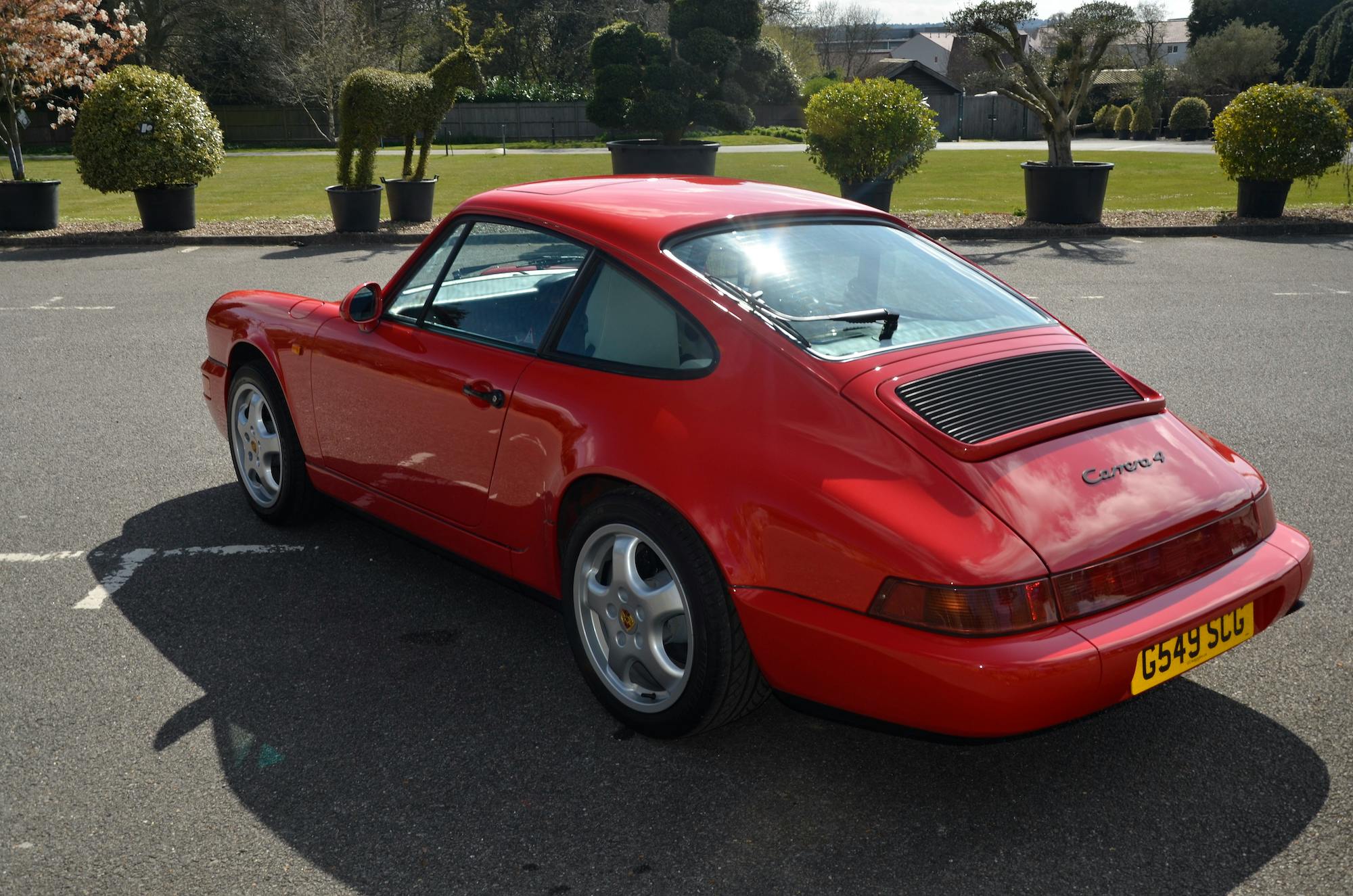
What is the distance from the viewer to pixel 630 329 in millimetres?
3344

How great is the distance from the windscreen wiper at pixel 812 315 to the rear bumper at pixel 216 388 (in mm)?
2758

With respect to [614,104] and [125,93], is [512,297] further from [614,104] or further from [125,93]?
[614,104]

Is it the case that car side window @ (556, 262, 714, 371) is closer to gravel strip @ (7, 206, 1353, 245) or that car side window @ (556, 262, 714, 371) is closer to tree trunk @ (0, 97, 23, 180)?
gravel strip @ (7, 206, 1353, 245)

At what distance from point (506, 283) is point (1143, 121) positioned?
52.2 meters

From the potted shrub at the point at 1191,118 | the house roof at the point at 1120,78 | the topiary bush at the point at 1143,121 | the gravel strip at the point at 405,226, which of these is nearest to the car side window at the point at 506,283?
the gravel strip at the point at 405,226

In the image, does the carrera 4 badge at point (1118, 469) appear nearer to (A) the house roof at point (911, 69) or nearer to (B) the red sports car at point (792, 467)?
(B) the red sports car at point (792, 467)

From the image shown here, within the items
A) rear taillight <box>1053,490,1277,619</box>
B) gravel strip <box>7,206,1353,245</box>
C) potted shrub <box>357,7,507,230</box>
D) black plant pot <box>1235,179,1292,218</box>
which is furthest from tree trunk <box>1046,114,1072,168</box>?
rear taillight <box>1053,490,1277,619</box>

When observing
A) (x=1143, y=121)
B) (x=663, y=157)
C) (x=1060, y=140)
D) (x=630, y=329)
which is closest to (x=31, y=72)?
(x=663, y=157)

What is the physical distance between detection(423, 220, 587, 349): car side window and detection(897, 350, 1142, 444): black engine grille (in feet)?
3.97

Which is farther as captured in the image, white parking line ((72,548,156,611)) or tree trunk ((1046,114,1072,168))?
tree trunk ((1046,114,1072,168))

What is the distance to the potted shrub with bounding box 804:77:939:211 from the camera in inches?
601

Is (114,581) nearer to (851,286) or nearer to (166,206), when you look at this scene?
(851,286)

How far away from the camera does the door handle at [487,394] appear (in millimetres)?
→ 3562

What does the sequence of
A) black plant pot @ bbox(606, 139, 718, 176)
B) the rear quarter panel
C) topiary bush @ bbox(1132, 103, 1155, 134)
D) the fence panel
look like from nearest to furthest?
1. the rear quarter panel
2. black plant pot @ bbox(606, 139, 718, 176)
3. topiary bush @ bbox(1132, 103, 1155, 134)
4. the fence panel
